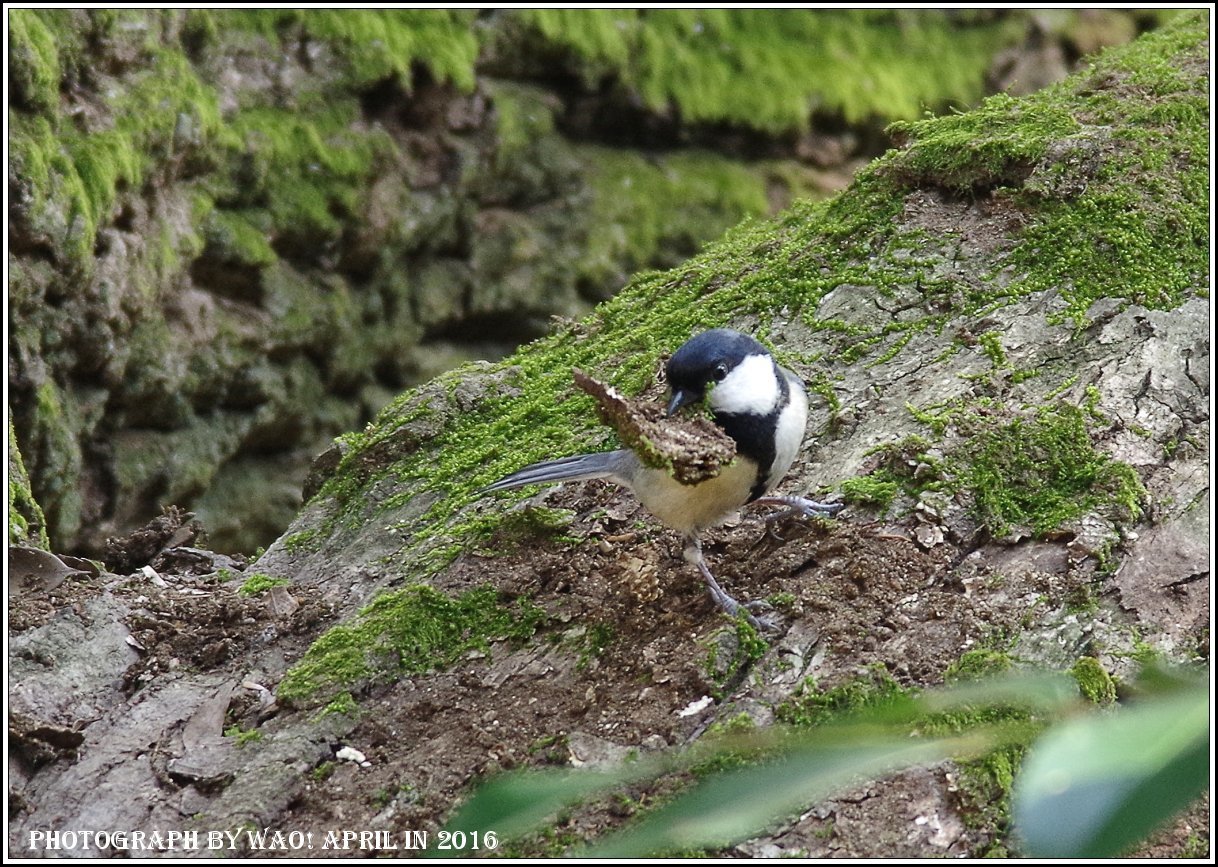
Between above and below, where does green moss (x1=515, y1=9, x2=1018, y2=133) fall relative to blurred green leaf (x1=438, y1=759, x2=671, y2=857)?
below

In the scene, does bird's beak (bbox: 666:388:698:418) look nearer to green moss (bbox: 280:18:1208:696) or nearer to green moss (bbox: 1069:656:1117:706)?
green moss (bbox: 280:18:1208:696)

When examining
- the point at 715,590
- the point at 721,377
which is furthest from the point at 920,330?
the point at 715,590

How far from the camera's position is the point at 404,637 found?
2529 millimetres

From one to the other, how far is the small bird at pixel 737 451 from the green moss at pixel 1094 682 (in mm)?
687

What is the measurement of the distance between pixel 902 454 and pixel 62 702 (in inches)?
80.4

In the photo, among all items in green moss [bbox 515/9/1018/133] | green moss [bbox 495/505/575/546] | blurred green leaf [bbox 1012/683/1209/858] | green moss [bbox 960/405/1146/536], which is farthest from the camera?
green moss [bbox 515/9/1018/133]

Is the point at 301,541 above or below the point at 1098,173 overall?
below

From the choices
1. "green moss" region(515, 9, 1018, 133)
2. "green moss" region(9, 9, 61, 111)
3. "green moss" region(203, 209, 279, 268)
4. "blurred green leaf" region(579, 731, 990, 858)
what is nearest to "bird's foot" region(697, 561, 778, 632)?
"blurred green leaf" region(579, 731, 990, 858)

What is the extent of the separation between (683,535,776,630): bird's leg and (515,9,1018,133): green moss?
4.14 meters

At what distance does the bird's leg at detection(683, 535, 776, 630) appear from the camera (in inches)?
92.6

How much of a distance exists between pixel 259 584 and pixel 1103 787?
258 cm

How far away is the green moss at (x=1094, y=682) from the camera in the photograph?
2.04 m

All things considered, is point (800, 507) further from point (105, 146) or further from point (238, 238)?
point (238, 238)

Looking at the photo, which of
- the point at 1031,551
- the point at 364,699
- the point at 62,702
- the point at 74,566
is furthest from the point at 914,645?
the point at 74,566
